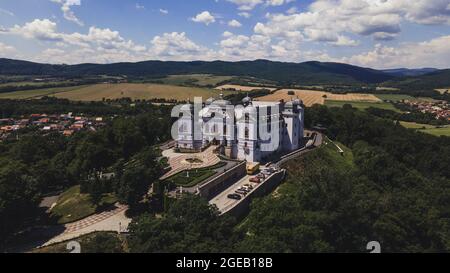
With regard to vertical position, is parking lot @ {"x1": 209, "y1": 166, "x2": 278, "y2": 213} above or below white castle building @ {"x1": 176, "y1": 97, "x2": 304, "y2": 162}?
below

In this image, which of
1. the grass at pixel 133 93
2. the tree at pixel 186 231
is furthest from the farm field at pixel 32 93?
the tree at pixel 186 231

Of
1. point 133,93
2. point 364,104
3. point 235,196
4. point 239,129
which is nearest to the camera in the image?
point 235,196

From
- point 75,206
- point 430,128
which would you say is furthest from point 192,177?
point 430,128

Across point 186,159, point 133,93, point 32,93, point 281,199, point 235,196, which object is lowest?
point 235,196

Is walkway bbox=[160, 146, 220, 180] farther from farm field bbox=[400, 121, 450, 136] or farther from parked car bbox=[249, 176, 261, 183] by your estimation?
farm field bbox=[400, 121, 450, 136]

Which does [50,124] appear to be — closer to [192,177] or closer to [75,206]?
[75,206]

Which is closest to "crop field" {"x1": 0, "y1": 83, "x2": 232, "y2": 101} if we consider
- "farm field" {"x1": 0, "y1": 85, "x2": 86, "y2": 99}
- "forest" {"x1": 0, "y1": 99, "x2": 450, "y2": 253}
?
"farm field" {"x1": 0, "y1": 85, "x2": 86, "y2": 99}
